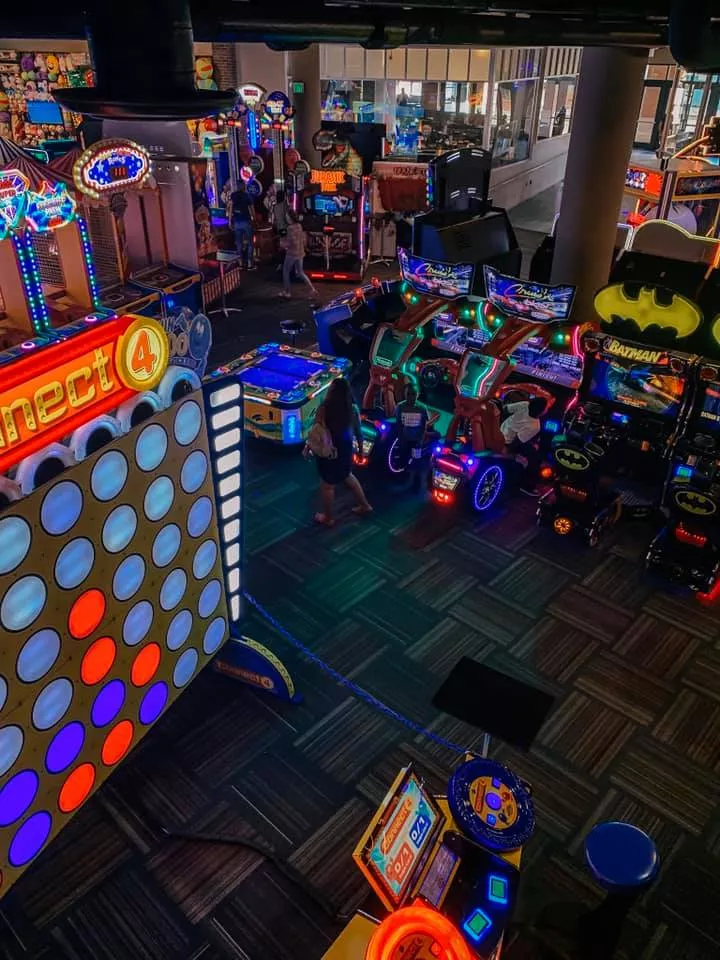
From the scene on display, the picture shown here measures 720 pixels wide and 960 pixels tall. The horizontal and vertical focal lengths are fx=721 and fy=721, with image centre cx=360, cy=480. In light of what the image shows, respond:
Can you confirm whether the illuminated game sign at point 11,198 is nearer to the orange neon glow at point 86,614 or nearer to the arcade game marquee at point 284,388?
the arcade game marquee at point 284,388

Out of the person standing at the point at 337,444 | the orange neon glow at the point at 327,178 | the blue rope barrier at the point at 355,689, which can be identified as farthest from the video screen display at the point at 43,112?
the blue rope barrier at the point at 355,689

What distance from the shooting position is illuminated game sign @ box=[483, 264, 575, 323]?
20.1 feet

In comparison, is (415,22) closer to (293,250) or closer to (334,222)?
(293,250)

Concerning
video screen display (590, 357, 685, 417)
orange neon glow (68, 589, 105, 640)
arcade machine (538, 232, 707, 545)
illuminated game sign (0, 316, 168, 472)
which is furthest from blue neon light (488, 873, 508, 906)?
video screen display (590, 357, 685, 417)

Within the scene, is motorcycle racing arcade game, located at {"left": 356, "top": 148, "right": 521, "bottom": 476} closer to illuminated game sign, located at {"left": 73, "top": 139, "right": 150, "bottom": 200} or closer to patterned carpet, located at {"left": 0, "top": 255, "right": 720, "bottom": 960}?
patterned carpet, located at {"left": 0, "top": 255, "right": 720, "bottom": 960}

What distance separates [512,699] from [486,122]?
16.0 m

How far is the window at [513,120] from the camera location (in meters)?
16.7

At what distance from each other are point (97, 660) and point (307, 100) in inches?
554

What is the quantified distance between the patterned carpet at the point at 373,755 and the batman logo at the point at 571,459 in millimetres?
672

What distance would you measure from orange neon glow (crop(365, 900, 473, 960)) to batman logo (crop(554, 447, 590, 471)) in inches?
161

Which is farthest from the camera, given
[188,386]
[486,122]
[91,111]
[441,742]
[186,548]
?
[486,122]

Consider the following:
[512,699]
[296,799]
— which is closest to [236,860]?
[296,799]

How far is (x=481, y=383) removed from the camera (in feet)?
21.4

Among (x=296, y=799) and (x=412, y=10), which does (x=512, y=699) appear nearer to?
(x=296, y=799)
